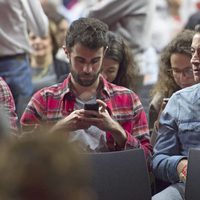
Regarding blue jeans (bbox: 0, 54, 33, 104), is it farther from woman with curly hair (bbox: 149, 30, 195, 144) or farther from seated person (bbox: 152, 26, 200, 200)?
seated person (bbox: 152, 26, 200, 200)

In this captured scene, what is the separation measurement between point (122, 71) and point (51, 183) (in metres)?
2.46

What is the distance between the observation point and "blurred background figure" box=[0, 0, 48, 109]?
398 centimetres

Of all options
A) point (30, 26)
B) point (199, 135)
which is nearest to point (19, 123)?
point (199, 135)

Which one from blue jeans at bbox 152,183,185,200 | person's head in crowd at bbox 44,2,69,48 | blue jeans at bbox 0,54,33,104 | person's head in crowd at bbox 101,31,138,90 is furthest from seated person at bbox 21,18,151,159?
person's head in crowd at bbox 44,2,69,48

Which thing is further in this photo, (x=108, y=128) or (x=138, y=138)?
(x=138, y=138)

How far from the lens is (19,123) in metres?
3.00

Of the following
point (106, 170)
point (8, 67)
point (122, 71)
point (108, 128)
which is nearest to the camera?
point (106, 170)

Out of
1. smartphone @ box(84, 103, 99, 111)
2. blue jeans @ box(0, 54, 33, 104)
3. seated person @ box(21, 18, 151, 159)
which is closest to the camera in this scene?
smartphone @ box(84, 103, 99, 111)

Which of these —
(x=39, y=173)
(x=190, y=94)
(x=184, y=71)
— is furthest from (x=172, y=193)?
(x=39, y=173)

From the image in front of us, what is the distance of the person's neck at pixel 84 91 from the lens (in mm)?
2871

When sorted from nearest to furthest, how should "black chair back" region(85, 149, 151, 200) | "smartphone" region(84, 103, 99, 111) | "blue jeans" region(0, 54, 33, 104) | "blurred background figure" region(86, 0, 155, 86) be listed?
"black chair back" region(85, 149, 151, 200) < "smartphone" region(84, 103, 99, 111) < "blue jeans" region(0, 54, 33, 104) < "blurred background figure" region(86, 0, 155, 86)

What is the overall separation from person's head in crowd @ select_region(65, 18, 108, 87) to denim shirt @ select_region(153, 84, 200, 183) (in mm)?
372

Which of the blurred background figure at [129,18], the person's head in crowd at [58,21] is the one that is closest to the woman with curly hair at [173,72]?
the blurred background figure at [129,18]

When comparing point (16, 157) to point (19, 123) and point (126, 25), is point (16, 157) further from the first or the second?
point (126, 25)
